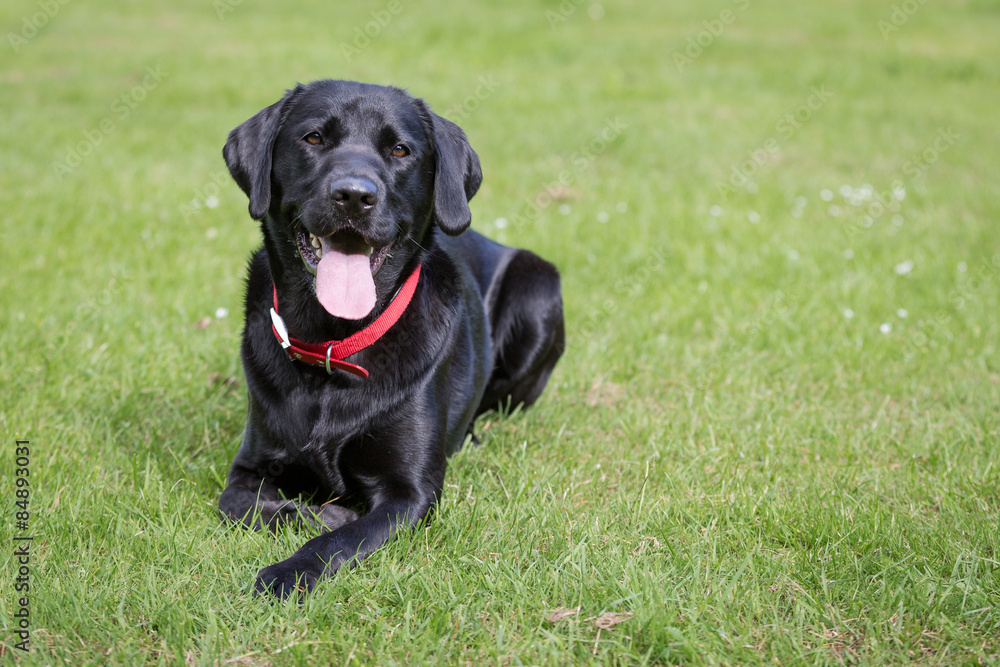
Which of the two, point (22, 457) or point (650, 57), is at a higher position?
point (22, 457)

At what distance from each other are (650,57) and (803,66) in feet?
6.58

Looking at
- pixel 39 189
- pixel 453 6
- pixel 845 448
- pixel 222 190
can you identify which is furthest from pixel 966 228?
pixel 453 6

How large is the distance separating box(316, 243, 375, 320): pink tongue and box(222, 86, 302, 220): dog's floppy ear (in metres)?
0.28

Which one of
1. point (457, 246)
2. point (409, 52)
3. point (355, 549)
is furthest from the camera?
point (409, 52)

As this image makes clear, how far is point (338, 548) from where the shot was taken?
94.5 inches

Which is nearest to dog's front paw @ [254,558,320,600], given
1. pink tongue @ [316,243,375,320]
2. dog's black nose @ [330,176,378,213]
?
pink tongue @ [316,243,375,320]

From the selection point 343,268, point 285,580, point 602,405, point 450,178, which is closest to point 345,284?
point 343,268

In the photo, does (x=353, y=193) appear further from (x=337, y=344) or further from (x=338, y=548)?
(x=338, y=548)

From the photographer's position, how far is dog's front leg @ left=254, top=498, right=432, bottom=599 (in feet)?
7.39

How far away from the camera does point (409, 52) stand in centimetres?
1121

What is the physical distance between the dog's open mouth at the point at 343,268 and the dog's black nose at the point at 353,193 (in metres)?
0.14

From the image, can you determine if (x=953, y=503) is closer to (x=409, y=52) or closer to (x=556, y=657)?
(x=556, y=657)

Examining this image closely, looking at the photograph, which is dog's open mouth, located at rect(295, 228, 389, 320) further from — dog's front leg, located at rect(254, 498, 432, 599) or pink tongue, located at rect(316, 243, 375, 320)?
dog's front leg, located at rect(254, 498, 432, 599)

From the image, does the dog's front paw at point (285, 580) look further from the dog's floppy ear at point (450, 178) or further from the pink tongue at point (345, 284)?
the dog's floppy ear at point (450, 178)
